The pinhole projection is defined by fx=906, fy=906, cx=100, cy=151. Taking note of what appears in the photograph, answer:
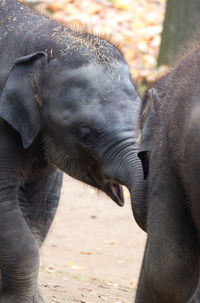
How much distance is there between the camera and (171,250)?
4516mm

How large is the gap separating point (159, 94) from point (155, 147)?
0.40 meters

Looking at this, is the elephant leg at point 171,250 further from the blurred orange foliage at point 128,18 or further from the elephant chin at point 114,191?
the blurred orange foliage at point 128,18

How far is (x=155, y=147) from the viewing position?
466cm

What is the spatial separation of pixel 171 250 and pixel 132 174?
966 mm

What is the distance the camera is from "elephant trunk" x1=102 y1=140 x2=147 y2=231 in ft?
16.2

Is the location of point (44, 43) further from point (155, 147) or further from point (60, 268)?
point (60, 268)

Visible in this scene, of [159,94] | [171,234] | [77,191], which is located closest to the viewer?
[171,234]

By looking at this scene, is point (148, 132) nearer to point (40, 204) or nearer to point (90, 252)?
point (40, 204)

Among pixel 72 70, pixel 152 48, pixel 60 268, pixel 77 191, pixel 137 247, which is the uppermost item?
pixel 72 70

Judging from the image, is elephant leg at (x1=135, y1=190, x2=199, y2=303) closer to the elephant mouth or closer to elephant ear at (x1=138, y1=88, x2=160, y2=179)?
elephant ear at (x1=138, y1=88, x2=160, y2=179)

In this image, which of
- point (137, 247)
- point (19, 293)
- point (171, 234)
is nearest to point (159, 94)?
point (171, 234)

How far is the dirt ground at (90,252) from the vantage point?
24.0 ft

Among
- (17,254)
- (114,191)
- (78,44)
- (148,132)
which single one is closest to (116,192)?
(114,191)

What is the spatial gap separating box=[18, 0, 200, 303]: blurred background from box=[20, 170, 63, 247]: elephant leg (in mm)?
277
